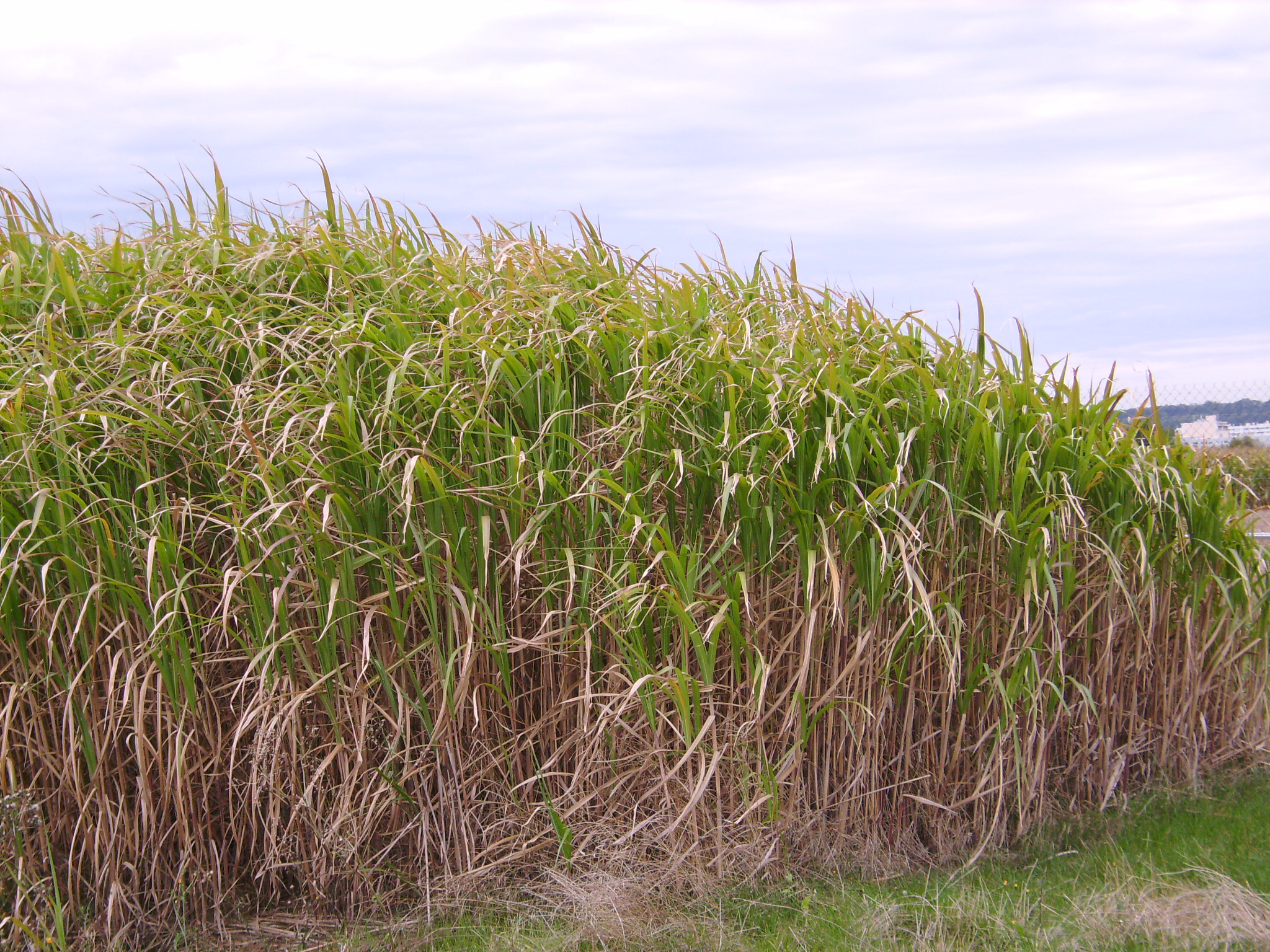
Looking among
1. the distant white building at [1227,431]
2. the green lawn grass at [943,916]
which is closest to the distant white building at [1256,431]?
the distant white building at [1227,431]

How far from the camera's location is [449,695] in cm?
242

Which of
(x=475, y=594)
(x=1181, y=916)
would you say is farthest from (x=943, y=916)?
(x=475, y=594)

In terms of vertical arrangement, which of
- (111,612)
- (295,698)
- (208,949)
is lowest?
(208,949)

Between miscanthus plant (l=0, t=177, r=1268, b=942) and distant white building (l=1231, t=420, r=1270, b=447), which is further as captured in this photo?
distant white building (l=1231, t=420, r=1270, b=447)

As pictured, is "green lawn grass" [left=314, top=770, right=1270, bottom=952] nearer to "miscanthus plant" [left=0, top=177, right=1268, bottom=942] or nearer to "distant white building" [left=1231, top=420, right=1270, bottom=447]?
"miscanthus plant" [left=0, top=177, right=1268, bottom=942]

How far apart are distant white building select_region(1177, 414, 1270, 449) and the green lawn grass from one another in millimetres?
2136

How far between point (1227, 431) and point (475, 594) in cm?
924

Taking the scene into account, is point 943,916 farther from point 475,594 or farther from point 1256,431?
point 1256,431

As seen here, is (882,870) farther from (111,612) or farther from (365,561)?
(111,612)

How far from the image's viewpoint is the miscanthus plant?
2.41 meters

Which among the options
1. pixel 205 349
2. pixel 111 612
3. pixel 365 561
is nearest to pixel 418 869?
pixel 365 561

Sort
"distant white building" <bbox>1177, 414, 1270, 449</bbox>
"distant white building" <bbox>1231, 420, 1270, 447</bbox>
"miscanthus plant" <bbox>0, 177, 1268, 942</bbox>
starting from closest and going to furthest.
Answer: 1. "miscanthus plant" <bbox>0, 177, 1268, 942</bbox>
2. "distant white building" <bbox>1177, 414, 1270, 449</bbox>
3. "distant white building" <bbox>1231, 420, 1270, 447</bbox>

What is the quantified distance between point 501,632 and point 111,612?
41.2 inches

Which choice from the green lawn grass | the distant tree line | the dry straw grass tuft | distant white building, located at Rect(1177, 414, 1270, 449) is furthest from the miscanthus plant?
the distant tree line
